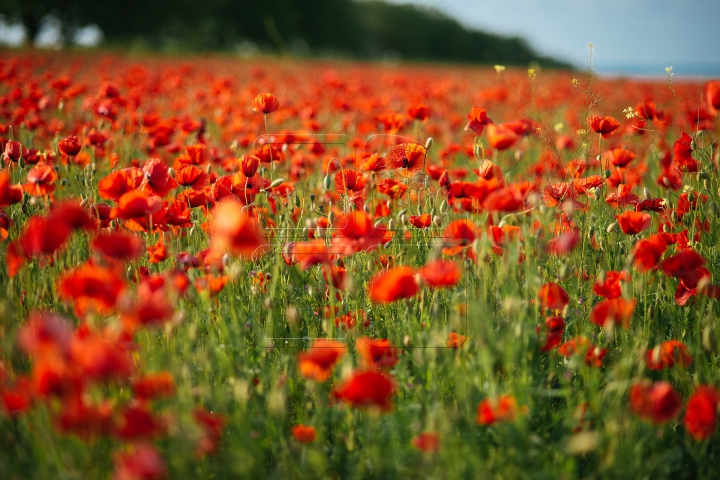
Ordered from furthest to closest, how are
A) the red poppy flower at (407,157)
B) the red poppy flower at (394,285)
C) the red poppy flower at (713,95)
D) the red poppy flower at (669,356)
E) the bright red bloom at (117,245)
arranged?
the red poppy flower at (407,157) < the red poppy flower at (713,95) < the red poppy flower at (669,356) < the red poppy flower at (394,285) < the bright red bloom at (117,245)

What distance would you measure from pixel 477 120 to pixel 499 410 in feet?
5.20

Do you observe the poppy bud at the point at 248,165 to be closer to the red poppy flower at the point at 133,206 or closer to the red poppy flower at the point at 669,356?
the red poppy flower at the point at 133,206

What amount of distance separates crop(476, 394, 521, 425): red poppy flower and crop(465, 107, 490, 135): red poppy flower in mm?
1465

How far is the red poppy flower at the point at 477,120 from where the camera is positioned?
2.54 metres

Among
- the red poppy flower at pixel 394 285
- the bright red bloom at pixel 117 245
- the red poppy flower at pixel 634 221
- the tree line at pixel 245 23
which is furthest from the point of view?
the tree line at pixel 245 23

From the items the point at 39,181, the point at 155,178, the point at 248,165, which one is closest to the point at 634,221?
the point at 248,165

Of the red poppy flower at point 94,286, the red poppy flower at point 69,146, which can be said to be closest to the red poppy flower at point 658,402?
the red poppy flower at point 94,286

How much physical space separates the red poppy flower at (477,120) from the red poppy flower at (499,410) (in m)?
1.46

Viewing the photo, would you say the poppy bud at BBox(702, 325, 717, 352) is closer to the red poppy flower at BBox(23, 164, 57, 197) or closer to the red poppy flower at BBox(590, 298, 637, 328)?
the red poppy flower at BBox(590, 298, 637, 328)

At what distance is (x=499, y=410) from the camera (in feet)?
4.27

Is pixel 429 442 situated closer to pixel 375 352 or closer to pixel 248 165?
A: pixel 375 352

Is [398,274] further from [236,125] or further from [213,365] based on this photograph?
[236,125]

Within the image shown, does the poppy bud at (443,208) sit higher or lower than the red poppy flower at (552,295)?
higher

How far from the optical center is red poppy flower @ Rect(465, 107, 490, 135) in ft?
8.34
